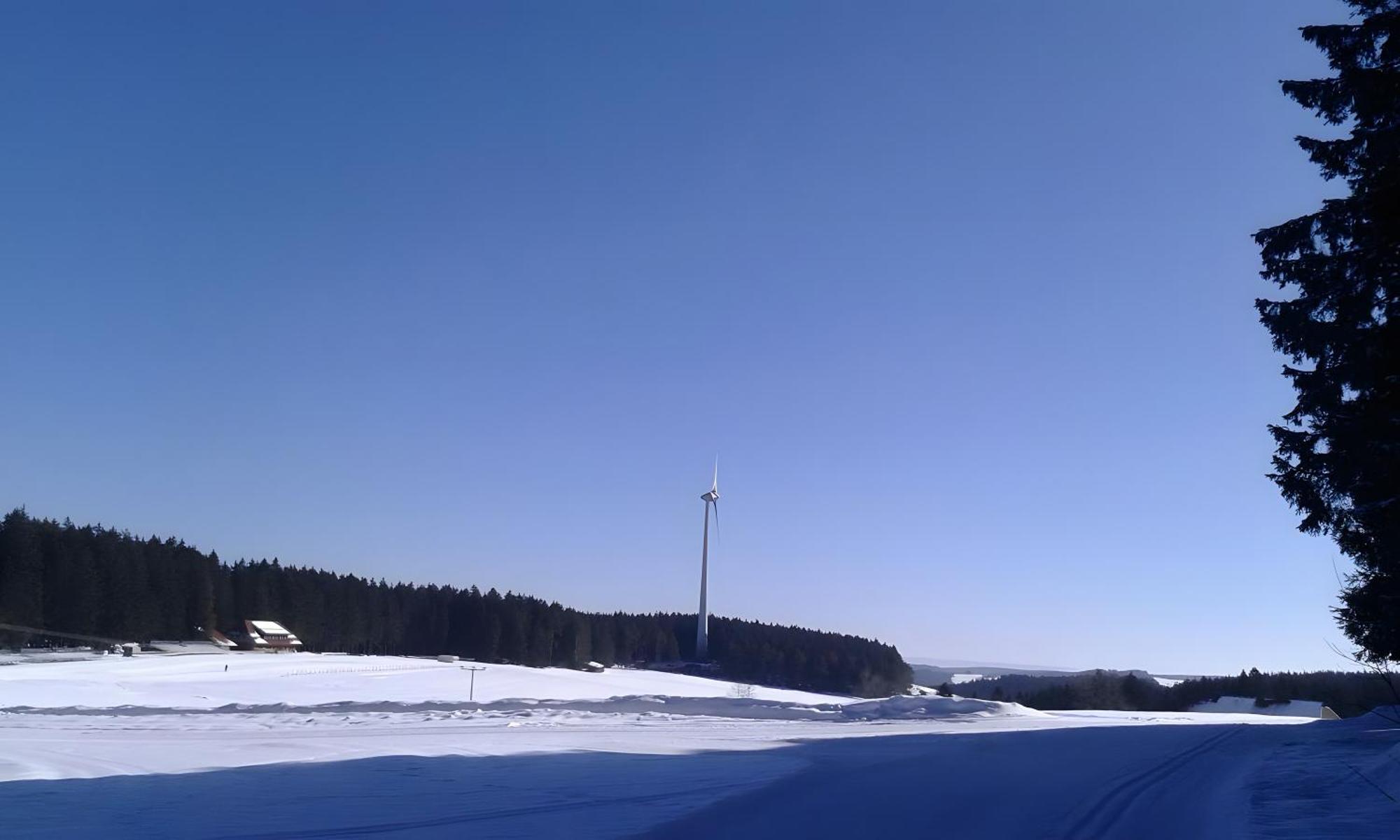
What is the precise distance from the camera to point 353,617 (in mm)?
90625

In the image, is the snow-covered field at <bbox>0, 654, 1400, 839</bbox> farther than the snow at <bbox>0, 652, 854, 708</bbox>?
No

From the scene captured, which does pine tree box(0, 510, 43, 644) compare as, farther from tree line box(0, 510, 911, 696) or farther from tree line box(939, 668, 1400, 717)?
tree line box(939, 668, 1400, 717)

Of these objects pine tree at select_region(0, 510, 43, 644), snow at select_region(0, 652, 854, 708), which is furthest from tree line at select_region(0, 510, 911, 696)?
snow at select_region(0, 652, 854, 708)

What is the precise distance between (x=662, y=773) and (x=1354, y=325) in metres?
11.4

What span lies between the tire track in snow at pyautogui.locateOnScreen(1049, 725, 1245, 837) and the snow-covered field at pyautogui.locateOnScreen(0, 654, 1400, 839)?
6 cm

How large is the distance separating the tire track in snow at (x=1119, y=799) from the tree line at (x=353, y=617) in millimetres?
63468

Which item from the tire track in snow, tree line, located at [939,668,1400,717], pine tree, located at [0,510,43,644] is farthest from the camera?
pine tree, located at [0,510,43,644]

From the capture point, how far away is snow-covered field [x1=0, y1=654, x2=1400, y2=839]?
964cm

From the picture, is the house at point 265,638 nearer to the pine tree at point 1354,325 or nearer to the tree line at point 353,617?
the tree line at point 353,617

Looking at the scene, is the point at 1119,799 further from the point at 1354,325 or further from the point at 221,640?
the point at 221,640

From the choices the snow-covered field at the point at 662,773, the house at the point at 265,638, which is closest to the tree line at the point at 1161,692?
the snow-covered field at the point at 662,773

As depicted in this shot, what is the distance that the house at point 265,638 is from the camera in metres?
72.6

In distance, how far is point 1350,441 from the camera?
13.6m

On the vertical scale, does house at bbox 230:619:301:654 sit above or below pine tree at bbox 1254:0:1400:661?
below
